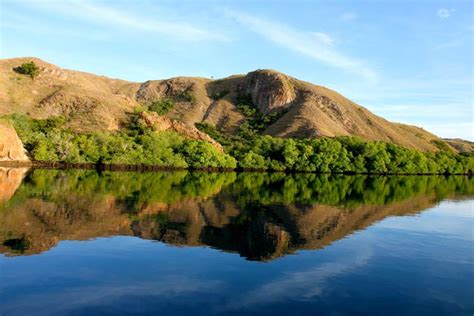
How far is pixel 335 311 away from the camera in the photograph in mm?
15156

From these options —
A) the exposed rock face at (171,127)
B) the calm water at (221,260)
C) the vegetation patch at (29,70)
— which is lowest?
the calm water at (221,260)

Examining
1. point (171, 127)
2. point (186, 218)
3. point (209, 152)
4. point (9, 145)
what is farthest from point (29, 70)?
point (186, 218)

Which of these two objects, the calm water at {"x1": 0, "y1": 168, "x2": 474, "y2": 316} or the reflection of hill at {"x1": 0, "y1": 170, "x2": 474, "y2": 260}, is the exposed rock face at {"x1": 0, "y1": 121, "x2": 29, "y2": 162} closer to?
the reflection of hill at {"x1": 0, "y1": 170, "x2": 474, "y2": 260}

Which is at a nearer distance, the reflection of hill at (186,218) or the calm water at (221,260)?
the calm water at (221,260)

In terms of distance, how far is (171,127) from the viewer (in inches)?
5187

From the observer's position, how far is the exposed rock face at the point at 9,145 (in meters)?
86.8

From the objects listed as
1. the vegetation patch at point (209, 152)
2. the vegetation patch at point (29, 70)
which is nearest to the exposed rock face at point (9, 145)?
the vegetation patch at point (209, 152)

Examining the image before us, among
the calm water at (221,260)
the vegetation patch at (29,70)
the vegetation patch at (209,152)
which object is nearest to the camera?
the calm water at (221,260)

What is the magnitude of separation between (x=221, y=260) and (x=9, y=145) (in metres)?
81.7

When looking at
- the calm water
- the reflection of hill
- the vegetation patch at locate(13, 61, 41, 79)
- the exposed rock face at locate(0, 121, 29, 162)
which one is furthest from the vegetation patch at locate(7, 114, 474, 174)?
the calm water

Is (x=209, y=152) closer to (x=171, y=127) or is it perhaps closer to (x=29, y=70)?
Result: (x=171, y=127)

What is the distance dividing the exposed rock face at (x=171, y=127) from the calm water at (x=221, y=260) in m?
84.6

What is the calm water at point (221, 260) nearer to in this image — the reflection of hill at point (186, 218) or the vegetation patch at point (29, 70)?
the reflection of hill at point (186, 218)

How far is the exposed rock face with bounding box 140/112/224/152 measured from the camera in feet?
406
